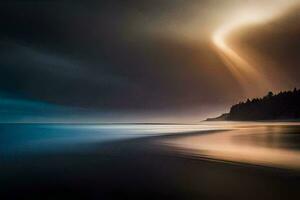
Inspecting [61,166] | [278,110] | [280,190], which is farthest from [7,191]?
[278,110]

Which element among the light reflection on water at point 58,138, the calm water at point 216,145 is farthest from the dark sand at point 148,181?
the light reflection on water at point 58,138

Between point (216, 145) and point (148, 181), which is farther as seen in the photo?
point (216, 145)

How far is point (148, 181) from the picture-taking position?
23.9 ft

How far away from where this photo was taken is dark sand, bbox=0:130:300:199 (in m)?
5.98

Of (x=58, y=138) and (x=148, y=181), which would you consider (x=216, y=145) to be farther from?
(x=58, y=138)

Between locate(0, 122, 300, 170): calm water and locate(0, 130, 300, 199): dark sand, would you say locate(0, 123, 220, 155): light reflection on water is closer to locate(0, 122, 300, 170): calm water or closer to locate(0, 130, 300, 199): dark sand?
locate(0, 122, 300, 170): calm water

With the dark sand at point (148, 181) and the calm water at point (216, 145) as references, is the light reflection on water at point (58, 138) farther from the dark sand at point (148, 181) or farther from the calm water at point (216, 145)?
the dark sand at point (148, 181)

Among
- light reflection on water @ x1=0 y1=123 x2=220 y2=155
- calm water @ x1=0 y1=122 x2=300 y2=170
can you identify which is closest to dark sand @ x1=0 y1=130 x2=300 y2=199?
calm water @ x1=0 y1=122 x2=300 y2=170

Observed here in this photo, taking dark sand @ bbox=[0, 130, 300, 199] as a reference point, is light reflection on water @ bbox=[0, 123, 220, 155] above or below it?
above

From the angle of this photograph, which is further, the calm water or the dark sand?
the calm water

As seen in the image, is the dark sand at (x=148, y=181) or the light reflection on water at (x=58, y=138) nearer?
the dark sand at (x=148, y=181)

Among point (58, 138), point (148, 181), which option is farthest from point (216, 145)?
point (58, 138)

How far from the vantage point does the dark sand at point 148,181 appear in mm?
5980

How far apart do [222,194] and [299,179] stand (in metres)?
2.52
